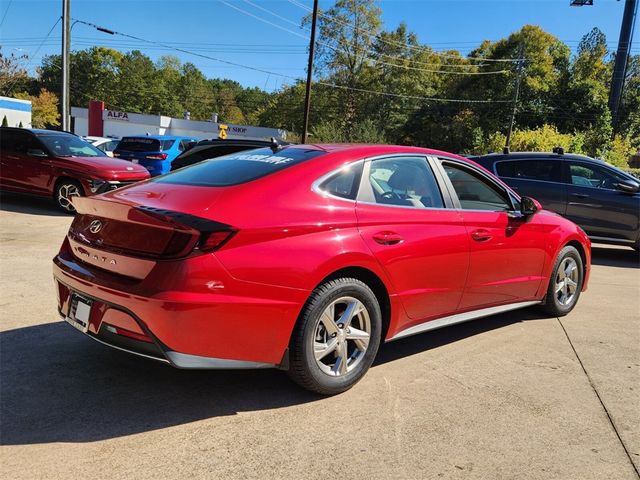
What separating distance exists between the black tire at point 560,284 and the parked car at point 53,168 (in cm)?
765

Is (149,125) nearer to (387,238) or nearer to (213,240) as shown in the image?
(387,238)

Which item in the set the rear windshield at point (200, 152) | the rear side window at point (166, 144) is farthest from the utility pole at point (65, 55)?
the rear windshield at point (200, 152)

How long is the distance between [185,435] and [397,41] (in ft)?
195

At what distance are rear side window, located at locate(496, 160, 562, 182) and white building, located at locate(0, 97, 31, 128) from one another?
3845cm

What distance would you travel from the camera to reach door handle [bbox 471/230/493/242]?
417cm

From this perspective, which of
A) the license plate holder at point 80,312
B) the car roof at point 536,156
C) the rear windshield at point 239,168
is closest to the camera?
the license plate holder at point 80,312

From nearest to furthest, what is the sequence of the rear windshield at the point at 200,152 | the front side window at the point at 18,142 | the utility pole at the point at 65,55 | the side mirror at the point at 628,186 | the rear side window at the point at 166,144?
→ the side mirror at the point at 628,186, the rear windshield at the point at 200,152, the front side window at the point at 18,142, the rear side window at the point at 166,144, the utility pole at the point at 65,55

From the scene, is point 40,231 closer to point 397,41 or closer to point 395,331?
point 395,331

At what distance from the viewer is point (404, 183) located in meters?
3.96

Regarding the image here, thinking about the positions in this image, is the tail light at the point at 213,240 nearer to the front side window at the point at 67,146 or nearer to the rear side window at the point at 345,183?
the rear side window at the point at 345,183

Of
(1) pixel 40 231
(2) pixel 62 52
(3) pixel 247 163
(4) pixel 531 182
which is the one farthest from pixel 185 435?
(2) pixel 62 52

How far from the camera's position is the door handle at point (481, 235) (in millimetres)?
4171

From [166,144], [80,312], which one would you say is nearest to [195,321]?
[80,312]

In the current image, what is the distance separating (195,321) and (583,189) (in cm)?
850
